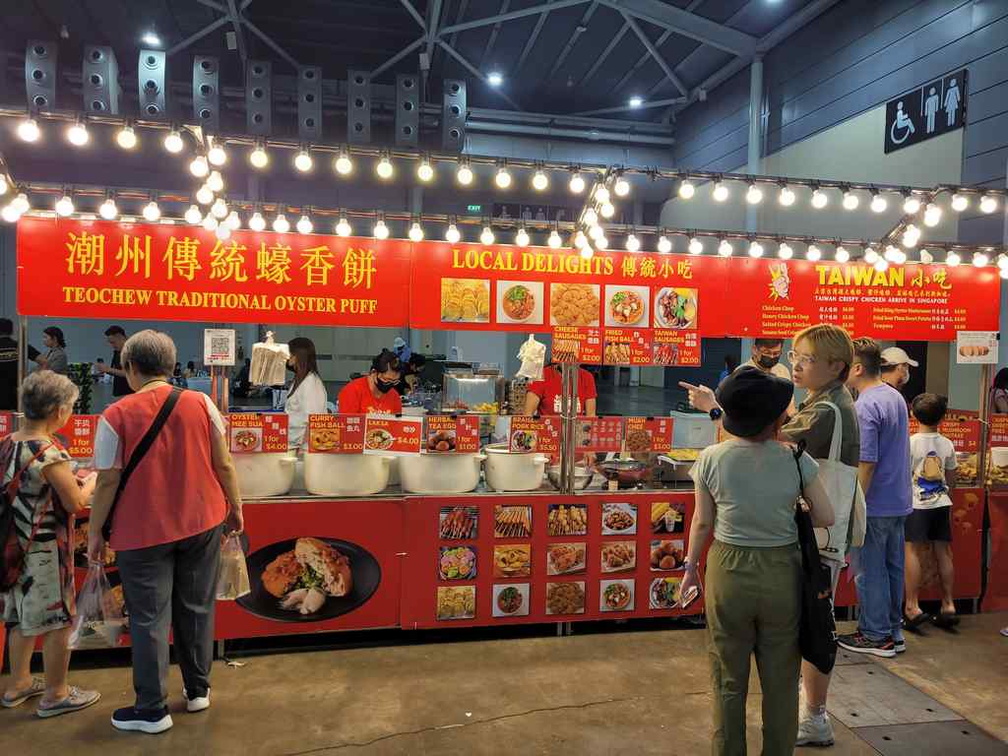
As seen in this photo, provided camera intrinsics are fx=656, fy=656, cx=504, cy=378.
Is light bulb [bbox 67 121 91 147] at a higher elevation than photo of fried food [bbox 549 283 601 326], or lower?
higher

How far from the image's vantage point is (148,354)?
2.81 meters

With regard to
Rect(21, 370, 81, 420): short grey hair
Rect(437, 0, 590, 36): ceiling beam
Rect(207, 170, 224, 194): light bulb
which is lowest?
Rect(21, 370, 81, 420): short grey hair

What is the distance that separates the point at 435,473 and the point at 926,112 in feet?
22.8

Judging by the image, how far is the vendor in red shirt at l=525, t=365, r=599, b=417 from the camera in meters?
4.98

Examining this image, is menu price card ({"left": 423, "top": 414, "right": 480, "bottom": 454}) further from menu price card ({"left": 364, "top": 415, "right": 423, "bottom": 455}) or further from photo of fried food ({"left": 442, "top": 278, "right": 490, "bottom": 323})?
photo of fried food ({"left": 442, "top": 278, "right": 490, "bottom": 323})

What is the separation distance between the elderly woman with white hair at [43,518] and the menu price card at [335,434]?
114 cm

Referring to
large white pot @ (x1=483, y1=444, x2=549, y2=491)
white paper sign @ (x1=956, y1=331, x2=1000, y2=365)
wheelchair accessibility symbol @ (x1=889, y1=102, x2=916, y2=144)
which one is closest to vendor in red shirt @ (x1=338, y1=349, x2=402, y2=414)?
large white pot @ (x1=483, y1=444, x2=549, y2=491)

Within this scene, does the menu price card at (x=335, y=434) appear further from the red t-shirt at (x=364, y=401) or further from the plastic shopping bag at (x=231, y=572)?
the plastic shopping bag at (x=231, y=572)

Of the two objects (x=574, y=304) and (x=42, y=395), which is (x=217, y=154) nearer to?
(x=42, y=395)

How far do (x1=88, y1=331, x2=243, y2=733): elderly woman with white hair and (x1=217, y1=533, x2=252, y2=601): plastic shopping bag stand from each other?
0.16 metres

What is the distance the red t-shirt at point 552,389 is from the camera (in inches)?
199

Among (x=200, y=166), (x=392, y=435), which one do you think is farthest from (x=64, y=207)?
(x=392, y=435)

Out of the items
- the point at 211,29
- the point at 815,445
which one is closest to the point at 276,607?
the point at 815,445

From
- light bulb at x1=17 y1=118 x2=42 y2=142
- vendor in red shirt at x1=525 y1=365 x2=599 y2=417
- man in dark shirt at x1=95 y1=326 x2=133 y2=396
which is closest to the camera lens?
light bulb at x1=17 y1=118 x2=42 y2=142
